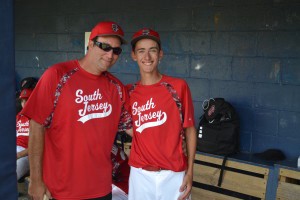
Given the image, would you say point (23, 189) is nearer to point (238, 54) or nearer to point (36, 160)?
point (36, 160)

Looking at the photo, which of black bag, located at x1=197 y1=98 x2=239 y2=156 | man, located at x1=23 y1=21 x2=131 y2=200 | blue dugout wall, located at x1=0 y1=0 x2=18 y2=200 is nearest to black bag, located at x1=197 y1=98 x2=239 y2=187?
black bag, located at x1=197 y1=98 x2=239 y2=156

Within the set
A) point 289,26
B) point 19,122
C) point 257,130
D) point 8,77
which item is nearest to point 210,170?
point 257,130

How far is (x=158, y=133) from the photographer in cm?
205

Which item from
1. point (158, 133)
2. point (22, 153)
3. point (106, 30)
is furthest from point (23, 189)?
point (106, 30)

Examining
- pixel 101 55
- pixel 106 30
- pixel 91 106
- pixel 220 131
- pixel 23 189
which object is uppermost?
pixel 106 30

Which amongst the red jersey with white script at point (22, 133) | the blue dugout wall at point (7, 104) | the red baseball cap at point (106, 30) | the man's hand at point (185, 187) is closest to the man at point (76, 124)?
the red baseball cap at point (106, 30)

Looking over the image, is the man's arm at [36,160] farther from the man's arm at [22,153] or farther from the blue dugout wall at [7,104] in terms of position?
the man's arm at [22,153]

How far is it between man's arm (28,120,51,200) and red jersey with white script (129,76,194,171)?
61cm

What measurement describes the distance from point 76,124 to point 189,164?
0.78 meters

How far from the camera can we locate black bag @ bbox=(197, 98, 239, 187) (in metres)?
3.23

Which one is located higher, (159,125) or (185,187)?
(159,125)

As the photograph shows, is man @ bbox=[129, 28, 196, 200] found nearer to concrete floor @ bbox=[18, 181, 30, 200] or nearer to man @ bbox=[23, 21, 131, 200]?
man @ bbox=[23, 21, 131, 200]

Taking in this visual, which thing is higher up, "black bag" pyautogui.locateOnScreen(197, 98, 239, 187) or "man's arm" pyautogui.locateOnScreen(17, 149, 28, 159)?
"black bag" pyautogui.locateOnScreen(197, 98, 239, 187)

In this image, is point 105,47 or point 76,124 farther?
point 105,47
